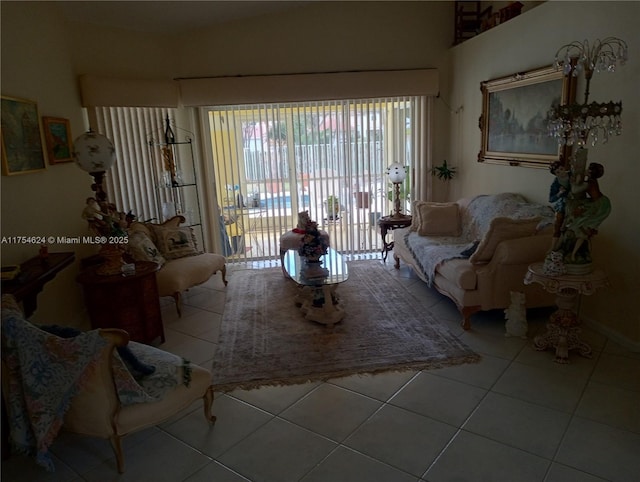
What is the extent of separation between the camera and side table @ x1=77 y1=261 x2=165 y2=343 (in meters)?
3.37

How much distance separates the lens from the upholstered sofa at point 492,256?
139 inches

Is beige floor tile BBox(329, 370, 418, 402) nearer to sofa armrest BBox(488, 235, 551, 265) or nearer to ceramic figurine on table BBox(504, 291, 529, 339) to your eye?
ceramic figurine on table BBox(504, 291, 529, 339)

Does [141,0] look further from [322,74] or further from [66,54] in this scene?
[322,74]

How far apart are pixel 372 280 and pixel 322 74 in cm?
262

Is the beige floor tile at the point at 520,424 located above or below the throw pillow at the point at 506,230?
below

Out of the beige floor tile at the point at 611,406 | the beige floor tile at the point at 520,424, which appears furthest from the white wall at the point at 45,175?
the beige floor tile at the point at 611,406

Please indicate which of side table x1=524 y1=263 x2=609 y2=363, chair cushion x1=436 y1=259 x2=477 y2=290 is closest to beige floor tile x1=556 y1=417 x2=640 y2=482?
side table x1=524 y1=263 x2=609 y2=363

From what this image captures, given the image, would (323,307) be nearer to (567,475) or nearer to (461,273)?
(461,273)

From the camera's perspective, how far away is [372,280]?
5051 mm

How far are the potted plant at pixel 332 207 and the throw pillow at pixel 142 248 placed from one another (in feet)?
8.11

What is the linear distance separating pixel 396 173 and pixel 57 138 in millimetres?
3668

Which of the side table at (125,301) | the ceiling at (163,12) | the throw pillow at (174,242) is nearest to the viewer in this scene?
the side table at (125,301)

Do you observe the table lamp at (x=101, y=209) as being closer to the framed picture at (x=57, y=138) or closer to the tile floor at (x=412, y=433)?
the framed picture at (x=57, y=138)

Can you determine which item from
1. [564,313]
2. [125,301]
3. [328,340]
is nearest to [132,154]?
[125,301]
